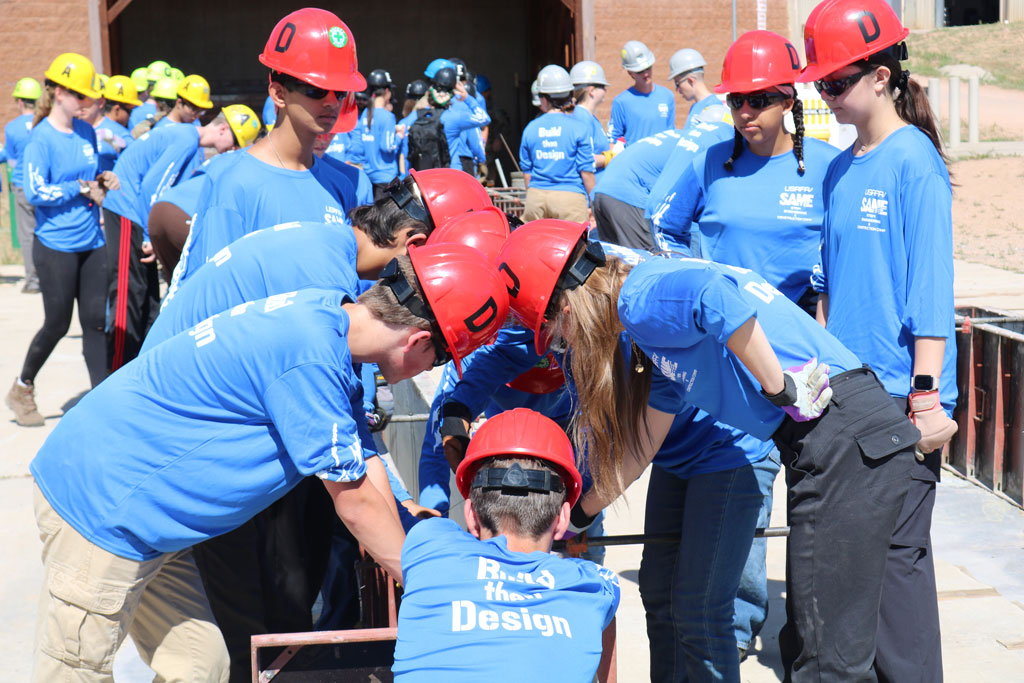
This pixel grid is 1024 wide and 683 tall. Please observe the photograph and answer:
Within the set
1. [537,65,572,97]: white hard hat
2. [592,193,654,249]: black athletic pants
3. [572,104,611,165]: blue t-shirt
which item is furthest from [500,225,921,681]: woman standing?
[537,65,572,97]: white hard hat

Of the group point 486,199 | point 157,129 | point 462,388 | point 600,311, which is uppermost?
point 157,129

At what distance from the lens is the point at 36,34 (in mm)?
16891

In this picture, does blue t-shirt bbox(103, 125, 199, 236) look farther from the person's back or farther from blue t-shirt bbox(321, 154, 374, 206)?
the person's back

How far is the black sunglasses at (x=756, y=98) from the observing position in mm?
3855

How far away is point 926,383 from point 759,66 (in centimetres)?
142

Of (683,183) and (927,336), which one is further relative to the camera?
(683,183)

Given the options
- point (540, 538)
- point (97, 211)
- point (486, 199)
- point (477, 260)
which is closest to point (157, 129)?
point (97, 211)

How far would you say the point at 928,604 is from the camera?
9.67 feet

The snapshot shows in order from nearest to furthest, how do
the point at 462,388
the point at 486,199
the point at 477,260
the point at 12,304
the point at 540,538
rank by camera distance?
the point at 540,538, the point at 477,260, the point at 462,388, the point at 486,199, the point at 12,304

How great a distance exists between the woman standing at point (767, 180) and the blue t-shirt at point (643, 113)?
21.6 feet

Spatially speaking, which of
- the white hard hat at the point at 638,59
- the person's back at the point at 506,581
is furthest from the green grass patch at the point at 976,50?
the person's back at the point at 506,581

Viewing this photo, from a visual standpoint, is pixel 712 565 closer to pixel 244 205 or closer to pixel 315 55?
pixel 244 205

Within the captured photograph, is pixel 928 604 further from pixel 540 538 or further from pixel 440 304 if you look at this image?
pixel 440 304

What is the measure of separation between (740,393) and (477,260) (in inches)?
28.4
